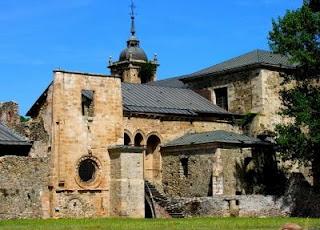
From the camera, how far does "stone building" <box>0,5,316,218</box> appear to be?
121ft

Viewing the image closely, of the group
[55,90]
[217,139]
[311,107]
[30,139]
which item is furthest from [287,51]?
[30,139]

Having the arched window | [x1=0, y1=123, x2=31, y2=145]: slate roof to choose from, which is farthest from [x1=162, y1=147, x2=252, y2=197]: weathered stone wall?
[x1=0, y1=123, x2=31, y2=145]: slate roof

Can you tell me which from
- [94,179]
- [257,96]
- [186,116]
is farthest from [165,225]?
[257,96]

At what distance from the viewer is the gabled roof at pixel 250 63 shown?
46.6 m

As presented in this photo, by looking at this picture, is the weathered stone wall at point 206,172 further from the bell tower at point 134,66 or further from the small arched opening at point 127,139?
the bell tower at point 134,66

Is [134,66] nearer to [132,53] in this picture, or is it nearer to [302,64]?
[132,53]

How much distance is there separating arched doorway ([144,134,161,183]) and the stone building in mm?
64

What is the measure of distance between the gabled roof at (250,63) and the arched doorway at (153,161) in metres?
8.31

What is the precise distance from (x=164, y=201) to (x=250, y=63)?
12643 millimetres

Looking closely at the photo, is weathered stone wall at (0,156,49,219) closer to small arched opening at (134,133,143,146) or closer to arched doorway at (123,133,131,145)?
arched doorway at (123,133,131,145)

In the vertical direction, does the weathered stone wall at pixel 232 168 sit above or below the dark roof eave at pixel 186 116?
below

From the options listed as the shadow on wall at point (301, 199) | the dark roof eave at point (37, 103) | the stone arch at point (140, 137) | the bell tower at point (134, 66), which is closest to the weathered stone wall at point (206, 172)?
the stone arch at point (140, 137)

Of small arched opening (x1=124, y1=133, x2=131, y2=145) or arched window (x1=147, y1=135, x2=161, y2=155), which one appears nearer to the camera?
small arched opening (x1=124, y1=133, x2=131, y2=145)

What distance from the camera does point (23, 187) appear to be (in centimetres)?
3572
